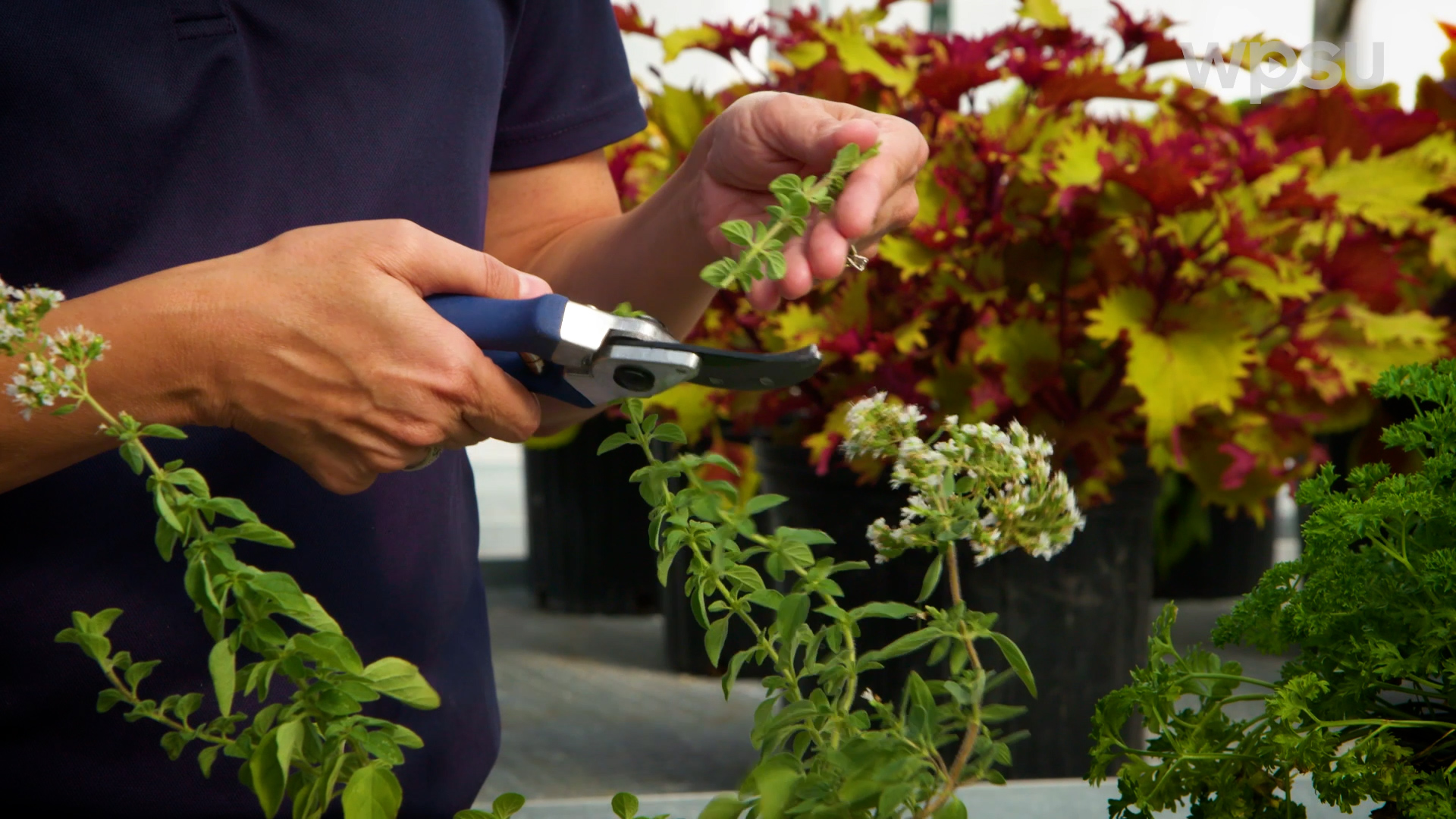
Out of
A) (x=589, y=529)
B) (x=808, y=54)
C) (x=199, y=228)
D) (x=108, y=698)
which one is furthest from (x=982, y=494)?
(x=589, y=529)

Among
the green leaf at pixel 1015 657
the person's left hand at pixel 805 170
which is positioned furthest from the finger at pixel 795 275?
the green leaf at pixel 1015 657

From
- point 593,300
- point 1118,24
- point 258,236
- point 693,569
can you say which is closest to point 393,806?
point 693,569

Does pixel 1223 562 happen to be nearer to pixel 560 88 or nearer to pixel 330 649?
pixel 560 88

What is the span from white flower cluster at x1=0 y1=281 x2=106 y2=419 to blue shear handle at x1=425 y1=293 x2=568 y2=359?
0.55 ft

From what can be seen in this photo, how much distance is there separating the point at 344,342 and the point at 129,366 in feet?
0.30

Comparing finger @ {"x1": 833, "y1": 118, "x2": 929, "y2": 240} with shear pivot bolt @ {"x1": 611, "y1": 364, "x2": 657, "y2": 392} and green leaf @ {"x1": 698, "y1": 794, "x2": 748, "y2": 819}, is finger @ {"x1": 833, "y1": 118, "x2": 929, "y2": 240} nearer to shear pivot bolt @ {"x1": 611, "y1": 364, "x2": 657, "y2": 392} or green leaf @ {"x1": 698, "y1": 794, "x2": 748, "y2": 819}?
shear pivot bolt @ {"x1": 611, "y1": 364, "x2": 657, "y2": 392}

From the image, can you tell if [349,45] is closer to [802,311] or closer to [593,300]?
[593,300]

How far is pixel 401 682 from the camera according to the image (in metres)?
0.45

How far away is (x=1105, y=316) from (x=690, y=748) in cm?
97

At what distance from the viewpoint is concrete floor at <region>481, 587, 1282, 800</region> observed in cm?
179

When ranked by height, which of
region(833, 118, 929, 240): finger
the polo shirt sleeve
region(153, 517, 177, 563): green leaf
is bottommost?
region(153, 517, 177, 563): green leaf

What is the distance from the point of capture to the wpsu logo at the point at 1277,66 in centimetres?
163

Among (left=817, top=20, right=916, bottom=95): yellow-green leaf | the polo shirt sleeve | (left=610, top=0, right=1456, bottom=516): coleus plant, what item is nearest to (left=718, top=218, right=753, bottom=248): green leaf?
the polo shirt sleeve

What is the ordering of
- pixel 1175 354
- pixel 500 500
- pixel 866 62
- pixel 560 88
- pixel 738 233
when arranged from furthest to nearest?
Result: pixel 500 500 < pixel 866 62 < pixel 1175 354 < pixel 560 88 < pixel 738 233
